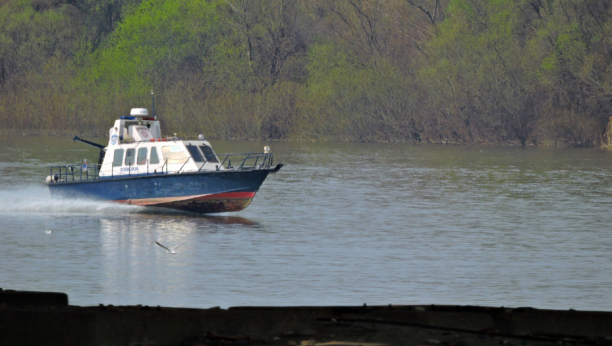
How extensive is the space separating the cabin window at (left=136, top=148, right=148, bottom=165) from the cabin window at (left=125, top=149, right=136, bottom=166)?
0.22 m

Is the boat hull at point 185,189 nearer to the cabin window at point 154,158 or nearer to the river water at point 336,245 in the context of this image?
the river water at point 336,245

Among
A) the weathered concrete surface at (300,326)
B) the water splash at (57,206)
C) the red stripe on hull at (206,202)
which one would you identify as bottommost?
the water splash at (57,206)

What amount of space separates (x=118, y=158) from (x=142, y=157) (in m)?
0.91

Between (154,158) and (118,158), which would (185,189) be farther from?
(118,158)

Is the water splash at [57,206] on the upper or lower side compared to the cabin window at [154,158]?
lower

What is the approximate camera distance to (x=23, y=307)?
896 cm

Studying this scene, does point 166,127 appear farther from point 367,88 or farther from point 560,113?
point 560,113

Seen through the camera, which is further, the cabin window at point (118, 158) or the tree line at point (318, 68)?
the tree line at point (318, 68)

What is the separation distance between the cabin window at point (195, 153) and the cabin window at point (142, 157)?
1.41m

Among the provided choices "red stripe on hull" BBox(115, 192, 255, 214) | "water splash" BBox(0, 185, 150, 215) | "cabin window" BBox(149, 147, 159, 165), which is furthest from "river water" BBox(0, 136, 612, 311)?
"cabin window" BBox(149, 147, 159, 165)

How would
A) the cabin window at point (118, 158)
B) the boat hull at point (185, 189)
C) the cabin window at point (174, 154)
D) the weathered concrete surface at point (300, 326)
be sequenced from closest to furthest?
1. the weathered concrete surface at point (300, 326)
2. the boat hull at point (185, 189)
3. the cabin window at point (174, 154)
4. the cabin window at point (118, 158)

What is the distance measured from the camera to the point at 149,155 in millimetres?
28578

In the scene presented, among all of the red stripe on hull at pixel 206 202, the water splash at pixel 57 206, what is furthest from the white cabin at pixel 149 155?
the water splash at pixel 57 206

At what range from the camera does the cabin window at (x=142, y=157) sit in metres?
28.6
